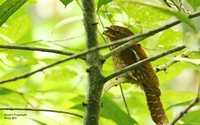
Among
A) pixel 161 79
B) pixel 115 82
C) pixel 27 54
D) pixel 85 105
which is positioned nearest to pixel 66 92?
pixel 27 54

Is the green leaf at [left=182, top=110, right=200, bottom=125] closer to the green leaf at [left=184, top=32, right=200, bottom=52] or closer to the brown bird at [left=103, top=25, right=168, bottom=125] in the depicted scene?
the brown bird at [left=103, top=25, right=168, bottom=125]

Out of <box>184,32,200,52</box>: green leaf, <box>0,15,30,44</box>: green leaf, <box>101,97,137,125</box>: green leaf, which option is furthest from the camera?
<box>0,15,30,44</box>: green leaf

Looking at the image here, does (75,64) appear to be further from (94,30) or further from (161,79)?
(94,30)

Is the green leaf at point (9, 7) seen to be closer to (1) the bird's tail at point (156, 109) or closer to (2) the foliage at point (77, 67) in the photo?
(2) the foliage at point (77, 67)

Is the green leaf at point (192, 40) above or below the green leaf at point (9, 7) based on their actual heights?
below

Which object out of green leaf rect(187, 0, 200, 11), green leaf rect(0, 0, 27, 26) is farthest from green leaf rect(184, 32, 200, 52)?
green leaf rect(0, 0, 27, 26)

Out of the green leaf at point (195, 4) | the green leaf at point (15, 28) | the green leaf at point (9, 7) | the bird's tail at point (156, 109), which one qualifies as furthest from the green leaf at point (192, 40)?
the green leaf at point (15, 28)

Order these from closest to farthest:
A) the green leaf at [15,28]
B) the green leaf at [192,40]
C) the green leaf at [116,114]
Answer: the green leaf at [192,40], the green leaf at [116,114], the green leaf at [15,28]
